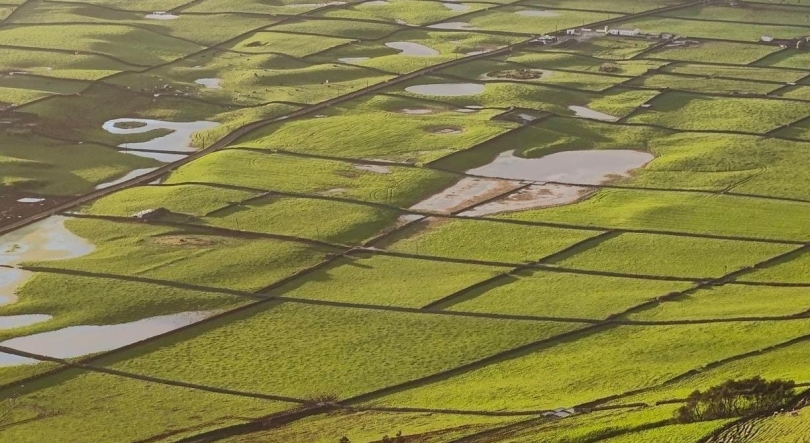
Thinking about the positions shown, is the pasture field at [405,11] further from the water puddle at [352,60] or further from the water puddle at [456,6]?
the water puddle at [352,60]

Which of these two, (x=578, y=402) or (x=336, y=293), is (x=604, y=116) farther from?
(x=578, y=402)

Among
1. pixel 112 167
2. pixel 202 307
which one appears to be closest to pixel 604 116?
pixel 112 167

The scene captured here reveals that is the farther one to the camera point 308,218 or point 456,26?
point 456,26

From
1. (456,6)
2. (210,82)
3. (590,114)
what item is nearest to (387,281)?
(590,114)

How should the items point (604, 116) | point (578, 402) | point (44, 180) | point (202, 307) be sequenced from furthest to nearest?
1. point (604, 116)
2. point (44, 180)
3. point (202, 307)
4. point (578, 402)

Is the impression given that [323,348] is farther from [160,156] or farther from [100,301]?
[160,156]
